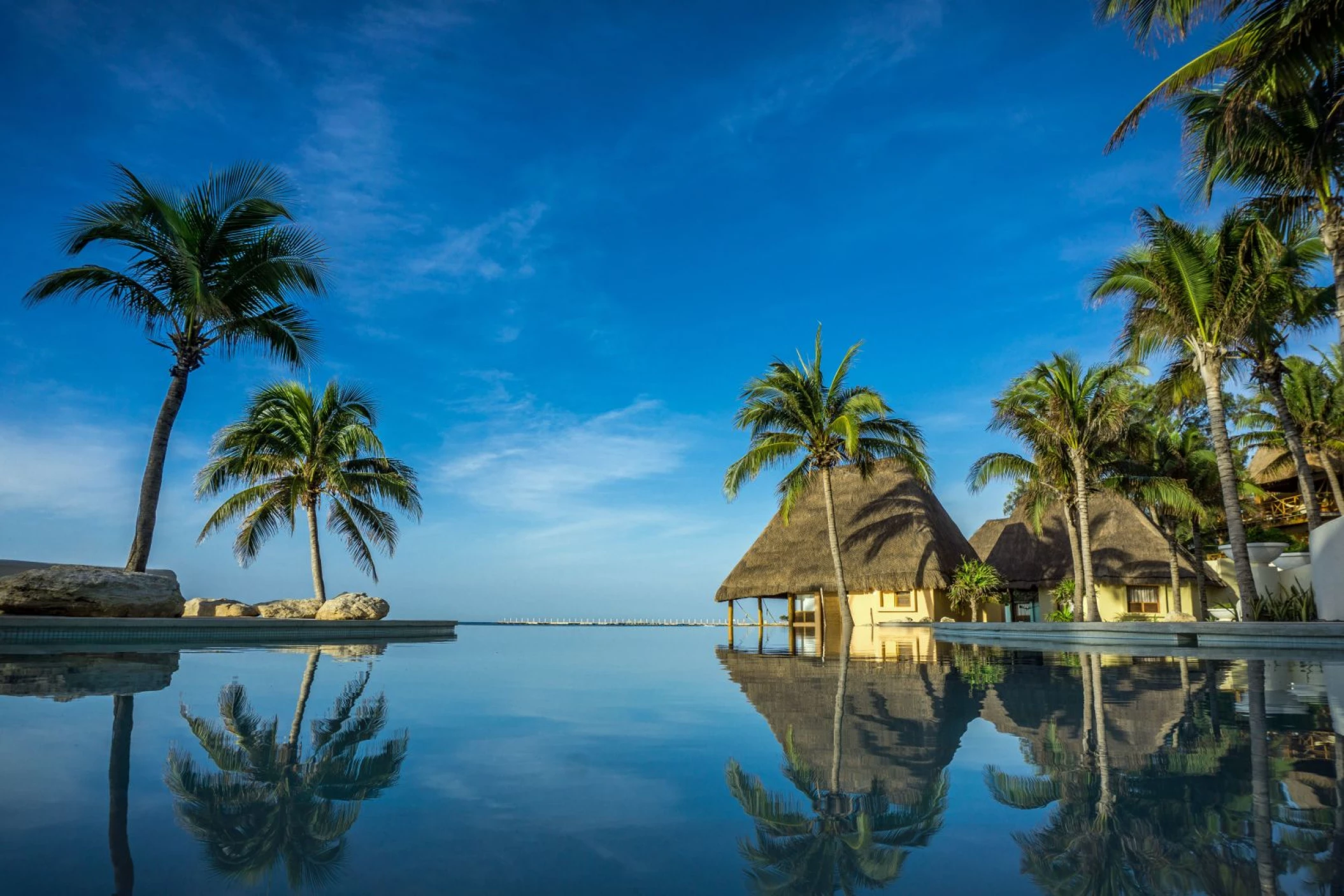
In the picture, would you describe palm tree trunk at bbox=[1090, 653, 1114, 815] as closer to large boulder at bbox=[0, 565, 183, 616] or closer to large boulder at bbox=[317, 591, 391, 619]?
large boulder at bbox=[0, 565, 183, 616]

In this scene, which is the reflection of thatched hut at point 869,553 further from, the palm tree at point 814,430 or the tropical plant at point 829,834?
the tropical plant at point 829,834

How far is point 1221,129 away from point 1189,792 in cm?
1227

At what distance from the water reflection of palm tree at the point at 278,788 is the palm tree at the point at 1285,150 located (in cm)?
1193

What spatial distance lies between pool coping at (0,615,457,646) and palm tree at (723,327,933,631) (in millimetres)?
10143

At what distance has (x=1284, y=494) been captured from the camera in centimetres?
3250

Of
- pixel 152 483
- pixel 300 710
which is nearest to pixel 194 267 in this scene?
pixel 152 483

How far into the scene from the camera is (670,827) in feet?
8.49

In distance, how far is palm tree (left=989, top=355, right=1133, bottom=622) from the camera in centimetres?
1797

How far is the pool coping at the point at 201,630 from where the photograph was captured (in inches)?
396

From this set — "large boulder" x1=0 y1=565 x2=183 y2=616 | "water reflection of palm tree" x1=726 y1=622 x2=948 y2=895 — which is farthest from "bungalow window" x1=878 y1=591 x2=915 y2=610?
"water reflection of palm tree" x1=726 y1=622 x2=948 y2=895

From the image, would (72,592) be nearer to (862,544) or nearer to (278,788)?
(278,788)

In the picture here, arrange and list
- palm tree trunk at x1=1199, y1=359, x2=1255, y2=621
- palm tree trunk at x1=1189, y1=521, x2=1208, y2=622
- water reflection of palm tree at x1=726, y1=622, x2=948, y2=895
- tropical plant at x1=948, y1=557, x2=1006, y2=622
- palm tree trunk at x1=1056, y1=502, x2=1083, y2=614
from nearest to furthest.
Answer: water reflection of palm tree at x1=726, y1=622, x2=948, y2=895
palm tree trunk at x1=1199, y1=359, x2=1255, y2=621
palm tree trunk at x1=1056, y1=502, x2=1083, y2=614
palm tree trunk at x1=1189, y1=521, x2=1208, y2=622
tropical plant at x1=948, y1=557, x2=1006, y2=622

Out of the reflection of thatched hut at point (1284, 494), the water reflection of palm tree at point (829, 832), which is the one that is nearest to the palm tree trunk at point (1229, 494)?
the water reflection of palm tree at point (829, 832)

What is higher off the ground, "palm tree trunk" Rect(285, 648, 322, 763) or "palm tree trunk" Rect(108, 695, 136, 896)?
"palm tree trunk" Rect(108, 695, 136, 896)
